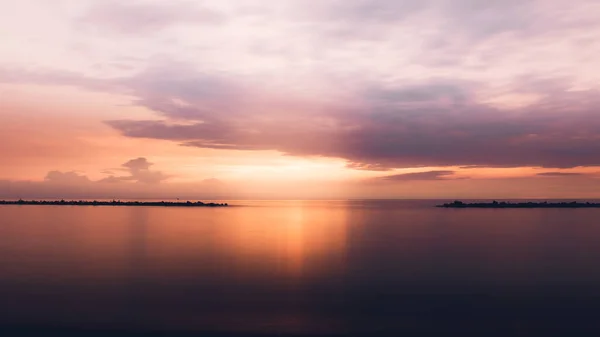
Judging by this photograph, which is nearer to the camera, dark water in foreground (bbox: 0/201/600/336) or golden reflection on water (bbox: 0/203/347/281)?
dark water in foreground (bbox: 0/201/600/336)

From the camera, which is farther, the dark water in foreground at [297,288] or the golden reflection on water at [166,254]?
the golden reflection on water at [166,254]

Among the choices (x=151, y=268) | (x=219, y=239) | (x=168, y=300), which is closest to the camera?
(x=168, y=300)

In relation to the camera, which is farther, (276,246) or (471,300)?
(276,246)

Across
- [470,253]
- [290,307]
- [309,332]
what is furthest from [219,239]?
[309,332]

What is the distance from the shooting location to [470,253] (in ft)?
109

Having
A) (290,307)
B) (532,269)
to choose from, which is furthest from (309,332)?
(532,269)

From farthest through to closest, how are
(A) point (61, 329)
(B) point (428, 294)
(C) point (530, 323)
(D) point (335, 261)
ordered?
1. (D) point (335, 261)
2. (B) point (428, 294)
3. (C) point (530, 323)
4. (A) point (61, 329)

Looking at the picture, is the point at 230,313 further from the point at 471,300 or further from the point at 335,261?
the point at 335,261

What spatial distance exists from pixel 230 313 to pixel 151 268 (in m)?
11.3

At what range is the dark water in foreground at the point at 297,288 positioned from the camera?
16000 millimetres

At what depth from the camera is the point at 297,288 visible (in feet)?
72.7

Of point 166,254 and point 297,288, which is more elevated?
point 166,254

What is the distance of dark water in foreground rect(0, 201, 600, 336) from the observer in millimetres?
16000

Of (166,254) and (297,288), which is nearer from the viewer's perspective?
(297,288)
